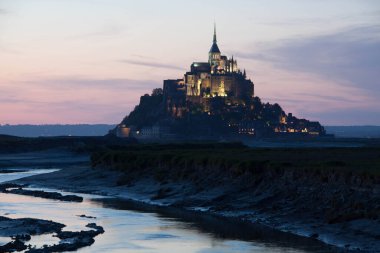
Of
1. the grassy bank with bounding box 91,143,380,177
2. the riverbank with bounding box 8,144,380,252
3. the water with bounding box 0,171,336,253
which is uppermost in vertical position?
the grassy bank with bounding box 91,143,380,177

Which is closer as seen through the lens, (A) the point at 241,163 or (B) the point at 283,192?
(B) the point at 283,192

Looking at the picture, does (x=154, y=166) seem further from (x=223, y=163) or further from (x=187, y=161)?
(x=223, y=163)

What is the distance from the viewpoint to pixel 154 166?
62.3 metres

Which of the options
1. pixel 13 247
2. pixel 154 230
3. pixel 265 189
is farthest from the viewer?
pixel 265 189

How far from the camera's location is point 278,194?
42.0 m

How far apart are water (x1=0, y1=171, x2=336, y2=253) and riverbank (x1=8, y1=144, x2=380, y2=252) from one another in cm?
150

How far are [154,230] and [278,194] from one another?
870 cm

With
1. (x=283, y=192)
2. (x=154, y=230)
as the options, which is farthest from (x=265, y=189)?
(x=154, y=230)

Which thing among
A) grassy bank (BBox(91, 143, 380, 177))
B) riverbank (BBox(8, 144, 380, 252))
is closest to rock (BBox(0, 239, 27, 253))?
riverbank (BBox(8, 144, 380, 252))

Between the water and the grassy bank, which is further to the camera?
the grassy bank

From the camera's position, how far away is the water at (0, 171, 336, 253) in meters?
31.0

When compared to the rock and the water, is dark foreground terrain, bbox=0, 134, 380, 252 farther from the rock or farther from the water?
the rock

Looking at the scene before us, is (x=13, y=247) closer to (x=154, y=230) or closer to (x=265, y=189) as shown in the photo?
(x=154, y=230)

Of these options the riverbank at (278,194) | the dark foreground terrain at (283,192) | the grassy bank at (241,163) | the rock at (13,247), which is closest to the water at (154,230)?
the rock at (13,247)
